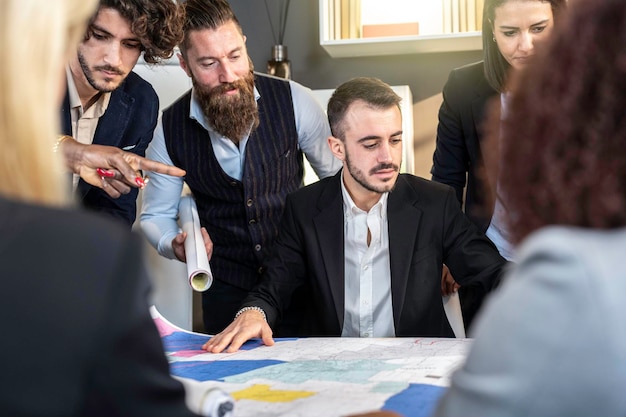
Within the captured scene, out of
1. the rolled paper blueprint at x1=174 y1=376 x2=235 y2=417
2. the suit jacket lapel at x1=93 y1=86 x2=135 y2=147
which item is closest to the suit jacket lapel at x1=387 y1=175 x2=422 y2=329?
the suit jacket lapel at x1=93 y1=86 x2=135 y2=147

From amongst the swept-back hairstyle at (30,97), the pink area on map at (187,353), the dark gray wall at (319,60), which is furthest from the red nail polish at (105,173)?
the dark gray wall at (319,60)

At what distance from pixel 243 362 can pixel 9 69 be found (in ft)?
3.36

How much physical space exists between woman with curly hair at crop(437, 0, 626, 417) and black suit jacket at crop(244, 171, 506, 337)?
1388 millimetres

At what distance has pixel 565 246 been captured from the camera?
59 centimetres

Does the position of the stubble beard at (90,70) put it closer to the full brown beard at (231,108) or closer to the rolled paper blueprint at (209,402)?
the full brown beard at (231,108)

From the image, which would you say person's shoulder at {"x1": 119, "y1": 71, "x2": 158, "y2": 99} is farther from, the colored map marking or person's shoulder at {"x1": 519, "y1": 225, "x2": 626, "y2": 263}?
person's shoulder at {"x1": 519, "y1": 225, "x2": 626, "y2": 263}

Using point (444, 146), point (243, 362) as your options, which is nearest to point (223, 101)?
point (444, 146)

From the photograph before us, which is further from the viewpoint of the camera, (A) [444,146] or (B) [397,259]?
(A) [444,146]

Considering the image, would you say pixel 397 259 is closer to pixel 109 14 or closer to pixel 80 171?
pixel 80 171

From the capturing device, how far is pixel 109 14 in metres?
2.17

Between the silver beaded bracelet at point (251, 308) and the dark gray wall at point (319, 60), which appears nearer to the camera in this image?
the silver beaded bracelet at point (251, 308)

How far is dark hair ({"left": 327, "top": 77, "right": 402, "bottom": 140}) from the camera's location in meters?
2.38

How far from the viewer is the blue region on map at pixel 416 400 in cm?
112

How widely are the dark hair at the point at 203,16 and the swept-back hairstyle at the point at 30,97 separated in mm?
1812
